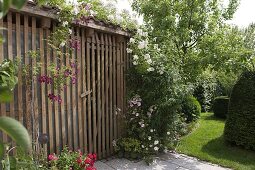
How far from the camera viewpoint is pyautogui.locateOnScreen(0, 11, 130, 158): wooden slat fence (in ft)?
12.0

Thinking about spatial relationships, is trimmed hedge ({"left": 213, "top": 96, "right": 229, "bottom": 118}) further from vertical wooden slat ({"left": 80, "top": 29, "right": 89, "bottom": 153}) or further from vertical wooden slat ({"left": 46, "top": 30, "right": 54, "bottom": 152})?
vertical wooden slat ({"left": 46, "top": 30, "right": 54, "bottom": 152})

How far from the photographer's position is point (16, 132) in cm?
Answer: 43

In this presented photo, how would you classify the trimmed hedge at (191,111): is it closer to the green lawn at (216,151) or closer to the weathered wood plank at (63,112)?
the green lawn at (216,151)

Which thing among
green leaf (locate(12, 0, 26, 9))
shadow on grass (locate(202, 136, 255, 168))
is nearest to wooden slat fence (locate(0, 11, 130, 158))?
shadow on grass (locate(202, 136, 255, 168))

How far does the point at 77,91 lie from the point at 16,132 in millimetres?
4157

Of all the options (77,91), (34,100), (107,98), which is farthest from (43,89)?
(107,98)

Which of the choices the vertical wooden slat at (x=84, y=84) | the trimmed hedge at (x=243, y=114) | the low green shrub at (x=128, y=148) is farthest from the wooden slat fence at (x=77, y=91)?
the trimmed hedge at (x=243, y=114)

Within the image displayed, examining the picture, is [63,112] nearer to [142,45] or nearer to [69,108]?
[69,108]

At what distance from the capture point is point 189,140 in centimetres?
683

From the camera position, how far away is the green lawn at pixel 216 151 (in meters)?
5.13

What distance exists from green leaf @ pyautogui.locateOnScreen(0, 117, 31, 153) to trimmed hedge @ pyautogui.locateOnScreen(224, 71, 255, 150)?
6.18 metres

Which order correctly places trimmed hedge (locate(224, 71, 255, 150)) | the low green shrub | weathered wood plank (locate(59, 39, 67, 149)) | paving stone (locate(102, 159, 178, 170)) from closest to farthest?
weathered wood plank (locate(59, 39, 67, 149))
paving stone (locate(102, 159, 178, 170))
the low green shrub
trimmed hedge (locate(224, 71, 255, 150))

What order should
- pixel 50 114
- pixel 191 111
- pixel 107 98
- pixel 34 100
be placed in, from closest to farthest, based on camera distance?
pixel 34 100 < pixel 50 114 < pixel 107 98 < pixel 191 111

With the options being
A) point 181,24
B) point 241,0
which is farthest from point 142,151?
point 241,0
